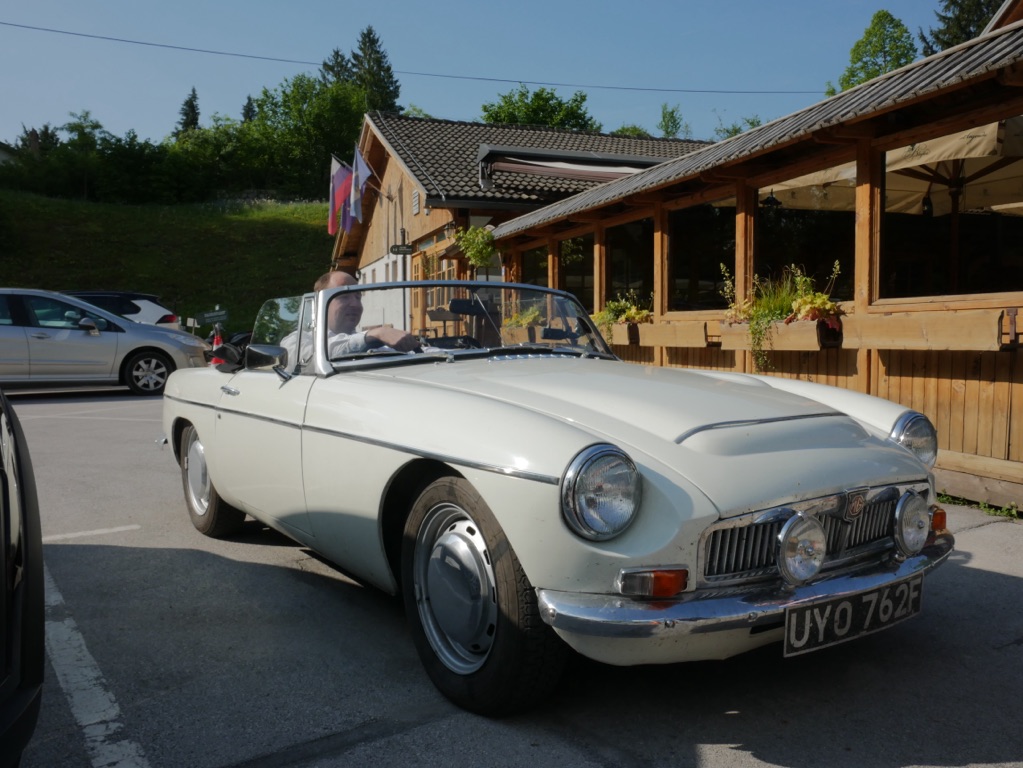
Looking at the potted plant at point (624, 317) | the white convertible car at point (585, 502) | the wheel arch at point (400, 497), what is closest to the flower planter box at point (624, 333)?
the potted plant at point (624, 317)

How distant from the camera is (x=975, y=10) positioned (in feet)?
153

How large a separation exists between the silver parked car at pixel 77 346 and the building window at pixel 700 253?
7.30 meters

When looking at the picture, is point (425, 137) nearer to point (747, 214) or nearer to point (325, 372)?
point (747, 214)

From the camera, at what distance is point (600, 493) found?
2352 mm

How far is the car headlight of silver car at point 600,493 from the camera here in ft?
7.61

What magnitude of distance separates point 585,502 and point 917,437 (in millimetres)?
1575

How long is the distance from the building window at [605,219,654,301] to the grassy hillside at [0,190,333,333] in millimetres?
24555

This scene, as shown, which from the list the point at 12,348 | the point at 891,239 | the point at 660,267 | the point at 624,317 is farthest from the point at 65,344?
the point at 891,239

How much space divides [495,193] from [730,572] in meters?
15.1

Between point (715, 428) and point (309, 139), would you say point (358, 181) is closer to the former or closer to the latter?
point (715, 428)

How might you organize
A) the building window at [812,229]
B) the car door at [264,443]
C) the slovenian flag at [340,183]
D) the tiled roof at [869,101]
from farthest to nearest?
1. the slovenian flag at [340,183]
2. the building window at [812,229]
3. the tiled roof at [869,101]
4. the car door at [264,443]

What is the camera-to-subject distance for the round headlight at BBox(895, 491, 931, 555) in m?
2.74

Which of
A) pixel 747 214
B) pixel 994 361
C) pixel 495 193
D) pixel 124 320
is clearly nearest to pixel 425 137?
pixel 495 193

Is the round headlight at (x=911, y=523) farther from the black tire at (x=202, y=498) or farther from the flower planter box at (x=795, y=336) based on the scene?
the flower planter box at (x=795, y=336)
